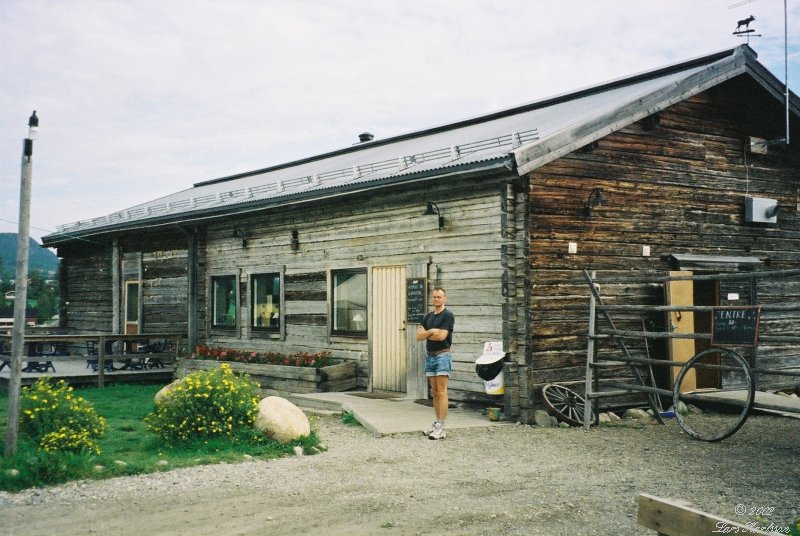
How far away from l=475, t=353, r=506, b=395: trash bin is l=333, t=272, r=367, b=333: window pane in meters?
3.53

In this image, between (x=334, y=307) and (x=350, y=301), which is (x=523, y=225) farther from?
(x=334, y=307)

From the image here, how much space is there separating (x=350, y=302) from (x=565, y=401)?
4.96m

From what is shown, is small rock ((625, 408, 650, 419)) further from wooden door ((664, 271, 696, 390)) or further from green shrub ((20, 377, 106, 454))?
green shrub ((20, 377, 106, 454))

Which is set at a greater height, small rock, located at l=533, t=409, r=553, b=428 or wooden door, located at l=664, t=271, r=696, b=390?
wooden door, located at l=664, t=271, r=696, b=390

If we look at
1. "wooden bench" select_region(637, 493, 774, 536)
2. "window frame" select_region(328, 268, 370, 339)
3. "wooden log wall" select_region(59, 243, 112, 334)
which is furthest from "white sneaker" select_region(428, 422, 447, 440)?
"wooden log wall" select_region(59, 243, 112, 334)

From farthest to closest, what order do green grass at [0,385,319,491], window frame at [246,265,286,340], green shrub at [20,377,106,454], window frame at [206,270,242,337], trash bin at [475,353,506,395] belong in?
window frame at [206,270,242,337] → window frame at [246,265,286,340] → trash bin at [475,353,506,395] → green shrub at [20,377,106,454] → green grass at [0,385,319,491]

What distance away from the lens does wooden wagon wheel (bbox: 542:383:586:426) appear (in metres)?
11.2

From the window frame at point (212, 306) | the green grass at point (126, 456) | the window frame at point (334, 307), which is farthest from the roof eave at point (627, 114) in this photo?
the window frame at point (212, 306)

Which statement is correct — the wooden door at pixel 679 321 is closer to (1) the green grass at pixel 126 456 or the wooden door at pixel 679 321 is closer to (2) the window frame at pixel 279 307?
(1) the green grass at pixel 126 456

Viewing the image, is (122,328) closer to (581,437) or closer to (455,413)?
(455,413)

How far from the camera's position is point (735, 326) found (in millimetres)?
9266

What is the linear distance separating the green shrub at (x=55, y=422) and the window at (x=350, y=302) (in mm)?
6595

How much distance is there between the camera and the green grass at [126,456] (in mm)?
7469

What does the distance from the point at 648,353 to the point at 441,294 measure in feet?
15.3
